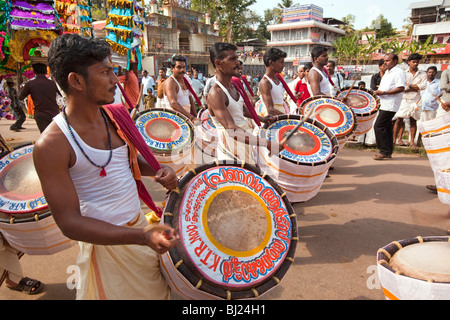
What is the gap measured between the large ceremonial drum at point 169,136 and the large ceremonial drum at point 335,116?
6.26 ft

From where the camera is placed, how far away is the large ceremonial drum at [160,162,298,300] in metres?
1.51

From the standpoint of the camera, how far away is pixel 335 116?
14.7 ft

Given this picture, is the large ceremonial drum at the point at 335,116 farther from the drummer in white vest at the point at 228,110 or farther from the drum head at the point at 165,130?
the drum head at the point at 165,130

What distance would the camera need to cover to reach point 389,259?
163cm

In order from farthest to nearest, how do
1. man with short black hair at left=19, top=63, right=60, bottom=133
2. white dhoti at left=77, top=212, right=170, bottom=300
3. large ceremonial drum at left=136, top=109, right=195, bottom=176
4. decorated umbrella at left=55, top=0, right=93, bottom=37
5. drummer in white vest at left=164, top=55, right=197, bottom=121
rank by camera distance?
decorated umbrella at left=55, top=0, right=93, bottom=37 → drummer in white vest at left=164, top=55, right=197, bottom=121 → man with short black hair at left=19, top=63, right=60, bottom=133 → large ceremonial drum at left=136, top=109, right=195, bottom=176 → white dhoti at left=77, top=212, right=170, bottom=300

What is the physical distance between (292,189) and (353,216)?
1427 mm

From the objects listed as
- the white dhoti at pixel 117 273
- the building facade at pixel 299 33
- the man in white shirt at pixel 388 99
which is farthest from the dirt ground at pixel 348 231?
the building facade at pixel 299 33

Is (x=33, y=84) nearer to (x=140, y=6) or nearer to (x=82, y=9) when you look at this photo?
(x=140, y=6)

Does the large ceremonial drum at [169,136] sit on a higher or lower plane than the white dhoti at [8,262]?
higher

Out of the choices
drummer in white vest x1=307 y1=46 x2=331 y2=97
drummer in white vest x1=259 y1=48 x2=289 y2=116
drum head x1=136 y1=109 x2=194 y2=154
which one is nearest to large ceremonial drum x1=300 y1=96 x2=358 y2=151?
drummer in white vest x1=259 y1=48 x2=289 y2=116

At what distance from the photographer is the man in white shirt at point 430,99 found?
23.3 feet

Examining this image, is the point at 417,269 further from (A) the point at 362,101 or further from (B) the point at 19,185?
Answer: (A) the point at 362,101

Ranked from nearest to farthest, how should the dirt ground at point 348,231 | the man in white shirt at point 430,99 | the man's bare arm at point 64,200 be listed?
the man's bare arm at point 64,200 → the dirt ground at point 348,231 → the man in white shirt at point 430,99

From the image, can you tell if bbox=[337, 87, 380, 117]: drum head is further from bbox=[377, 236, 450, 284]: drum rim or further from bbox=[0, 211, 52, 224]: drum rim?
bbox=[0, 211, 52, 224]: drum rim
